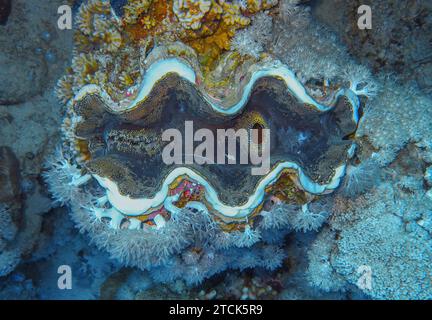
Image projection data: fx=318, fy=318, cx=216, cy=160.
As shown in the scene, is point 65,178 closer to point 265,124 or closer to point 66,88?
point 66,88

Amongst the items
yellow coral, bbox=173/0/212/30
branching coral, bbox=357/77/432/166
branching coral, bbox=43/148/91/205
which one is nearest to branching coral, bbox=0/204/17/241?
branching coral, bbox=43/148/91/205

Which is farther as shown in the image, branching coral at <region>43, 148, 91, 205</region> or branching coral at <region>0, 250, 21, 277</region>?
branching coral at <region>0, 250, 21, 277</region>

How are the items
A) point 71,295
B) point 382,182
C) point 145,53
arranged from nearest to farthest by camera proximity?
point 145,53
point 382,182
point 71,295

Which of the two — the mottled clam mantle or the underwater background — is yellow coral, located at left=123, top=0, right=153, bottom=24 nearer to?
the underwater background
